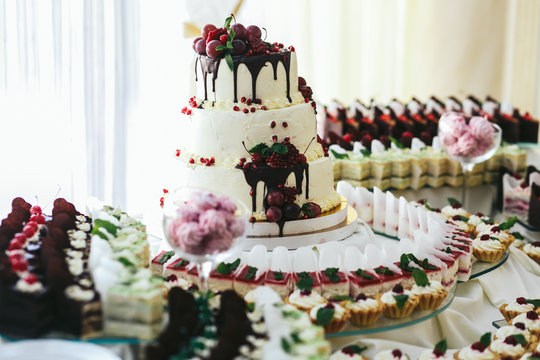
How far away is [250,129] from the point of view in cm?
337

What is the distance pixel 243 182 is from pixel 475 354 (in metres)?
1.32

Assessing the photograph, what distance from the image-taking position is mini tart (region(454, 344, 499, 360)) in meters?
2.70

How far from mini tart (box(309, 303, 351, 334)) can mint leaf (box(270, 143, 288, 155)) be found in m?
0.86

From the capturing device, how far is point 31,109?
457 cm

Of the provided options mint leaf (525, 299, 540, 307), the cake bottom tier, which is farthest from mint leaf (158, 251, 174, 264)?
mint leaf (525, 299, 540, 307)

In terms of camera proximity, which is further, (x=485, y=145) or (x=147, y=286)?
(x=485, y=145)

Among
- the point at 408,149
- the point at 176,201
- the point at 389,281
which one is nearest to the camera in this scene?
the point at 176,201

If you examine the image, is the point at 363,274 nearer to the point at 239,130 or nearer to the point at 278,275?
the point at 278,275

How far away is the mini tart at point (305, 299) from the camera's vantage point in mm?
2775

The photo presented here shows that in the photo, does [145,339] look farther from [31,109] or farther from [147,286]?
[31,109]

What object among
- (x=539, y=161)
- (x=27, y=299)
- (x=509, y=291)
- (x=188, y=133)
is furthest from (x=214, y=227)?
(x=539, y=161)

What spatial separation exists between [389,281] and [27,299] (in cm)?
149

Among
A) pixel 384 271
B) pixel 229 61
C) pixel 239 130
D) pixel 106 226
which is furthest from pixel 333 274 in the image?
pixel 229 61

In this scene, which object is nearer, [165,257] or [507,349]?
[507,349]
